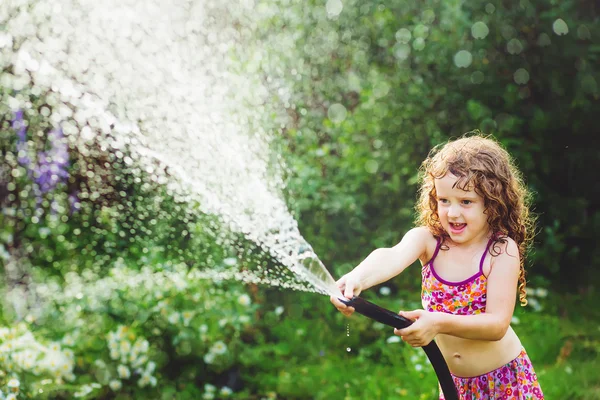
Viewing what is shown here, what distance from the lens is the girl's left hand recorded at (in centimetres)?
167

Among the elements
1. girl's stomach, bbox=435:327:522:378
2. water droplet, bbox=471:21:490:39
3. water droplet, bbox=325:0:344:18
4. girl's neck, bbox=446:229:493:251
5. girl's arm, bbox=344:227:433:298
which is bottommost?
girl's stomach, bbox=435:327:522:378

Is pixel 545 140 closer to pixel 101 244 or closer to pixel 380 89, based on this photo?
pixel 380 89

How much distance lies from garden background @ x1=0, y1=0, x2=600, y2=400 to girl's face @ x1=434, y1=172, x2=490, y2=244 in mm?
1639

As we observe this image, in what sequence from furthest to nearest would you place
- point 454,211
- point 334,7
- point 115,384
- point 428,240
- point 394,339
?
point 334,7, point 394,339, point 115,384, point 428,240, point 454,211

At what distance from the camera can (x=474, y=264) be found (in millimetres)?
1865

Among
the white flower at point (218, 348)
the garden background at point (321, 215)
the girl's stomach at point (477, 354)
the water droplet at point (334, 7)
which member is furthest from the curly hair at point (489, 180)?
the water droplet at point (334, 7)

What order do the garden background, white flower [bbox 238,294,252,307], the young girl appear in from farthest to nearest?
white flower [bbox 238,294,252,307] < the garden background < the young girl

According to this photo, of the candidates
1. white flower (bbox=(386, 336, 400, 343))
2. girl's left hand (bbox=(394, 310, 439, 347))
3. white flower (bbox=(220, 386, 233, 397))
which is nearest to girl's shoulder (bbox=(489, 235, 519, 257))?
girl's left hand (bbox=(394, 310, 439, 347))

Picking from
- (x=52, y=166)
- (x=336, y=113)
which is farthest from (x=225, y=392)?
(x=336, y=113)

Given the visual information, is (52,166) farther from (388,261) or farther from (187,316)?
(388,261)

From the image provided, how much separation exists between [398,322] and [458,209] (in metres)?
0.34

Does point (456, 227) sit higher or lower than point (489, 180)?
lower

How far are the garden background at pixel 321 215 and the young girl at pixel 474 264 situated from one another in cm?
144

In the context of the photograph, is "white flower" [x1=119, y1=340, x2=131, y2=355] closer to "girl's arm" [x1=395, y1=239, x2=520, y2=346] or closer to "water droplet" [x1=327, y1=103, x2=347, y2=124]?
"water droplet" [x1=327, y1=103, x2=347, y2=124]
